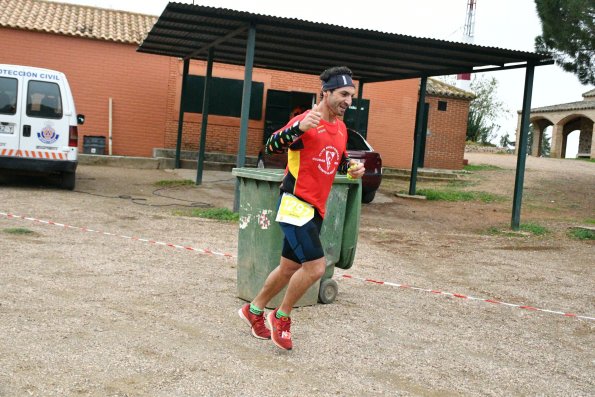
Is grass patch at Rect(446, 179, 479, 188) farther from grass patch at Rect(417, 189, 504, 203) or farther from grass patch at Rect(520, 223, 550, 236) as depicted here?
grass patch at Rect(520, 223, 550, 236)

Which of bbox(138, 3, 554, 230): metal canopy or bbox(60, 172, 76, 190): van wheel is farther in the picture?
bbox(60, 172, 76, 190): van wheel

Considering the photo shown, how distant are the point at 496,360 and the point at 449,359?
13.4 inches

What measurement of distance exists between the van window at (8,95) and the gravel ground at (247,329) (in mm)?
2202

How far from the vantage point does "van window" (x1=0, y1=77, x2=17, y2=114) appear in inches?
470

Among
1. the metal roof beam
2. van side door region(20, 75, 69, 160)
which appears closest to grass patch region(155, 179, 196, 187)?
the metal roof beam

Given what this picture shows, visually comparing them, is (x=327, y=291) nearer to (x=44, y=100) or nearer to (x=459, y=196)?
(x=44, y=100)

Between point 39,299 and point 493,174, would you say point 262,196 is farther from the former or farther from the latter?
point 493,174

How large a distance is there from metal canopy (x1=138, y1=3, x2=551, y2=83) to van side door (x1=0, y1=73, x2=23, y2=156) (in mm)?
2641

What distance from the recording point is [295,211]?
4.56 meters

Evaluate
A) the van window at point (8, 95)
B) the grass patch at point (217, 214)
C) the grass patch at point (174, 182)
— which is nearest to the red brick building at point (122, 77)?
the grass patch at point (174, 182)

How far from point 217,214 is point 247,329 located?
241 inches

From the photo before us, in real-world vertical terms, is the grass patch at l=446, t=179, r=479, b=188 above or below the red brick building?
below

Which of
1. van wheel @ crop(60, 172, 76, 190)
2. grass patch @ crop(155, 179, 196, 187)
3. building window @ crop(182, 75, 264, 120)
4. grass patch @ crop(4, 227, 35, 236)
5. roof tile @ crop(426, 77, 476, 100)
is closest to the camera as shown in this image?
grass patch @ crop(4, 227, 35, 236)

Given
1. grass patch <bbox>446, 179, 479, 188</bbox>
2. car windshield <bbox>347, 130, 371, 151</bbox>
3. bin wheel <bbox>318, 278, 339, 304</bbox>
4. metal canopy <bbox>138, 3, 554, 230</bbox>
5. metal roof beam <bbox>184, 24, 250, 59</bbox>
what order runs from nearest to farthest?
bin wheel <bbox>318, 278, 339, 304</bbox>, metal canopy <bbox>138, 3, 554, 230</bbox>, metal roof beam <bbox>184, 24, 250, 59</bbox>, car windshield <bbox>347, 130, 371, 151</bbox>, grass patch <bbox>446, 179, 479, 188</bbox>
